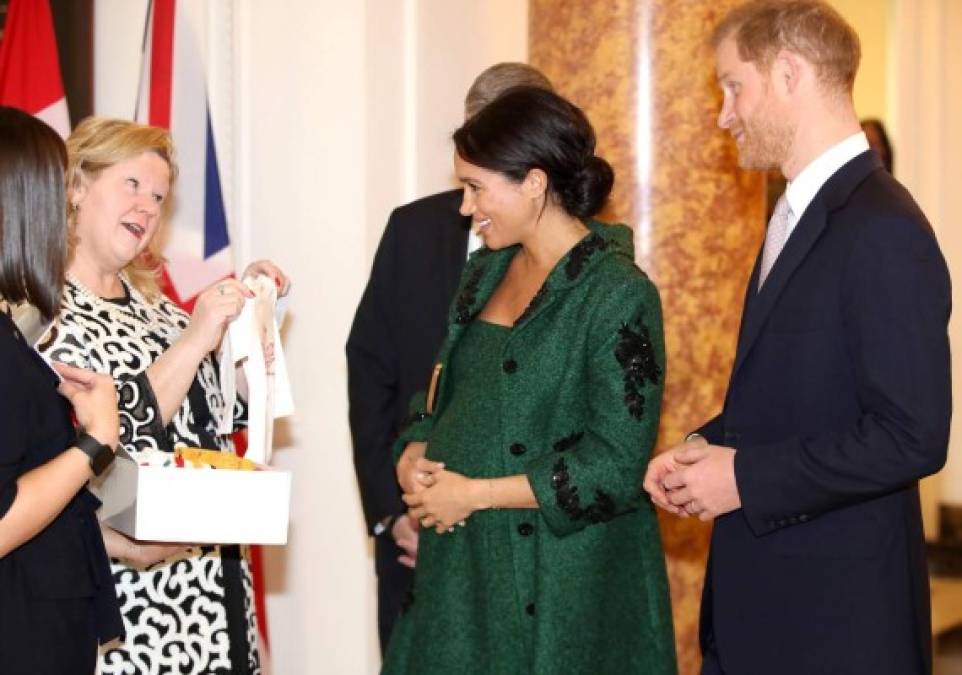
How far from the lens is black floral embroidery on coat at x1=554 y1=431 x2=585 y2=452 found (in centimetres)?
291

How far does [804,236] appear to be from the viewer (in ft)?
8.59

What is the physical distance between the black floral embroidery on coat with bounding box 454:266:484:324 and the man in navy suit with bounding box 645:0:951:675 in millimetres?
600

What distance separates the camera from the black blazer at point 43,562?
7.81 ft

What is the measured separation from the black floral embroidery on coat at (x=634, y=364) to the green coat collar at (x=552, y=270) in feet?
0.57

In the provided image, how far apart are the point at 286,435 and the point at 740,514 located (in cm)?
233

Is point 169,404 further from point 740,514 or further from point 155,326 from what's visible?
point 740,514

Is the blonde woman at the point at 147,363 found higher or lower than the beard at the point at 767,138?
lower

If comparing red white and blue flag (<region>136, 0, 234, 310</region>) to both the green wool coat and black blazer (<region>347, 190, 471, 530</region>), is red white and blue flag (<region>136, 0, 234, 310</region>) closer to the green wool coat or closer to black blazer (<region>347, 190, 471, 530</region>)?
black blazer (<region>347, 190, 471, 530</region>)

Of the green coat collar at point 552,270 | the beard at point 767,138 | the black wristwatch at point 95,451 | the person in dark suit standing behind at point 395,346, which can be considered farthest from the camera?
the person in dark suit standing behind at point 395,346

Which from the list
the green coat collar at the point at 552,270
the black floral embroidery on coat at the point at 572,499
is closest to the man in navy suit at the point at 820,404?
the black floral embroidery on coat at the point at 572,499

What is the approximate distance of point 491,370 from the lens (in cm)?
299

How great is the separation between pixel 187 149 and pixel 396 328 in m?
1.02

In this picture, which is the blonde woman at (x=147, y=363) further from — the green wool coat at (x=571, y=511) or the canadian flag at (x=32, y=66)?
the canadian flag at (x=32, y=66)

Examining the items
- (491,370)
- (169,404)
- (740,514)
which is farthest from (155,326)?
(740,514)
